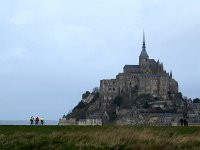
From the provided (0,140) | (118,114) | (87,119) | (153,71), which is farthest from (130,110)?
(0,140)

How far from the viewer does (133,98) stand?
175m

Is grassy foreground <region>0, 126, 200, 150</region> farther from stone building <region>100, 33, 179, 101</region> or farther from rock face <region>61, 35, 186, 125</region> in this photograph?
stone building <region>100, 33, 179, 101</region>

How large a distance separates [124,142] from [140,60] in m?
176

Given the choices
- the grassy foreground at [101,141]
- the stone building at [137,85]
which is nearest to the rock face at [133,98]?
the stone building at [137,85]

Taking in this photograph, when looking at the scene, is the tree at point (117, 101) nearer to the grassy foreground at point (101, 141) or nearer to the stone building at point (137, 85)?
the stone building at point (137, 85)

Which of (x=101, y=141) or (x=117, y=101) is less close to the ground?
(x=117, y=101)

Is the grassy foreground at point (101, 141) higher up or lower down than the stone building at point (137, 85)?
lower down

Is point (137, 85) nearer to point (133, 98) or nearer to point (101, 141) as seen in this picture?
point (133, 98)

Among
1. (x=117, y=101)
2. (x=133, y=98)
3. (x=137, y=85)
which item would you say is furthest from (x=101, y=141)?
(x=137, y=85)

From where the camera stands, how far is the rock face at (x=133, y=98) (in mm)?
168375

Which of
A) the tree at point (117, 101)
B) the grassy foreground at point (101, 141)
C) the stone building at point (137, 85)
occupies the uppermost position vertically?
the stone building at point (137, 85)

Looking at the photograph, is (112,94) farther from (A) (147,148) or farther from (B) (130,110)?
(A) (147,148)

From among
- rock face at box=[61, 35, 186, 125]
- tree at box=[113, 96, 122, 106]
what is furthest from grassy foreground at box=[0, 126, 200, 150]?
tree at box=[113, 96, 122, 106]

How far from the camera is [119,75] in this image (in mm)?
177625
